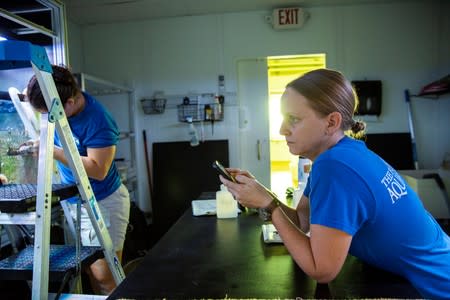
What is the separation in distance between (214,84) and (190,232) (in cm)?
257

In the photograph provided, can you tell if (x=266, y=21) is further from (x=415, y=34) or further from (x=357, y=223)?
(x=357, y=223)

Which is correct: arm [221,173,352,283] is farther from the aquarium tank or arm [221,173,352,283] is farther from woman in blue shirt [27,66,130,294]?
the aquarium tank

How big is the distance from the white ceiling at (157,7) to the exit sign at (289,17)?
56mm

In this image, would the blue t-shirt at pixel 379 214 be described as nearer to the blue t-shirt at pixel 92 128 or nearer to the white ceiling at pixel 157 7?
the blue t-shirt at pixel 92 128

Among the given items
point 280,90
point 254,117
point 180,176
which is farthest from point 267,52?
point 280,90

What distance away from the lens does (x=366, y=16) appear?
135 inches

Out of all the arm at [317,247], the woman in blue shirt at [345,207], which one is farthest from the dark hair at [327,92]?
the arm at [317,247]

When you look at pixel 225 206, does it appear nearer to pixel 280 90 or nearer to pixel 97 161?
pixel 97 161

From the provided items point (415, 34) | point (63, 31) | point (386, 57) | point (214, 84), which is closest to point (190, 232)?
point (63, 31)

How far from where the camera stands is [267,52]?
11.5 ft

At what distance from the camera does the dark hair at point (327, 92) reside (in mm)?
823

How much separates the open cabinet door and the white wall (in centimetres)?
10

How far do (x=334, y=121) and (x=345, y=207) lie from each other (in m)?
0.23

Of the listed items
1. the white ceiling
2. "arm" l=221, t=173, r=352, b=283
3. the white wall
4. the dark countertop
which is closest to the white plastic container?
the dark countertop
